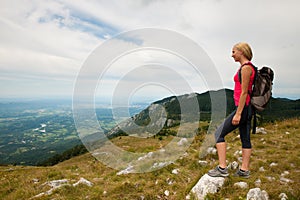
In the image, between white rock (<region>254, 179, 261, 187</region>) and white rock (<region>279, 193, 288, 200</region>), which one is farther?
white rock (<region>254, 179, 261, 187</region>)

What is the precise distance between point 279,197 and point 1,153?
756ft

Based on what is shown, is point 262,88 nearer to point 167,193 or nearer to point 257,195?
point 257,195

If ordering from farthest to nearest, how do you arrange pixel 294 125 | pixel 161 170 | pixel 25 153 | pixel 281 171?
pixel 25 153 < pixel 294 125 < pixel 161 170 < pixel 281 171

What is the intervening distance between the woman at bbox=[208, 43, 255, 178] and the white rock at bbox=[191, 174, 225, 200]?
0.17m

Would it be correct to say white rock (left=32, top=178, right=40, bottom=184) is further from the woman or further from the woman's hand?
the woman's hand

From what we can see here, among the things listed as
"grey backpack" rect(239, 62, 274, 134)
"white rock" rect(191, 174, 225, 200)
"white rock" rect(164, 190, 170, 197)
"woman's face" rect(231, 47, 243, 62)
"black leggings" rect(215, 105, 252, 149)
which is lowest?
"white rock" rect(164, 190, 170, 197)

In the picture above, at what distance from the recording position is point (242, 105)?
5.32 metres

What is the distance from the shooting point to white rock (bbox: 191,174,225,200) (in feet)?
17.5

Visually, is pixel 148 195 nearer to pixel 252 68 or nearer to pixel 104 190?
pixel 104 190

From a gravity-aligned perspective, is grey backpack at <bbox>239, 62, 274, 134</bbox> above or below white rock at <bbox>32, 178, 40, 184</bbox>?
above

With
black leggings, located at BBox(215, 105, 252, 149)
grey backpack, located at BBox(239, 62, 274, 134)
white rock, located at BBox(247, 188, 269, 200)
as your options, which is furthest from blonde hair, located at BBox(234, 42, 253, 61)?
white rock, located at BBox(247, 188, 269, 200)

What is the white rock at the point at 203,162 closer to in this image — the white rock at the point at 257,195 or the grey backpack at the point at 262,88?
the white rock at the point at 257,195

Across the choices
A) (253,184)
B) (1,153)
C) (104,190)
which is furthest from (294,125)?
(1,153)

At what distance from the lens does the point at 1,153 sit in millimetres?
181625
